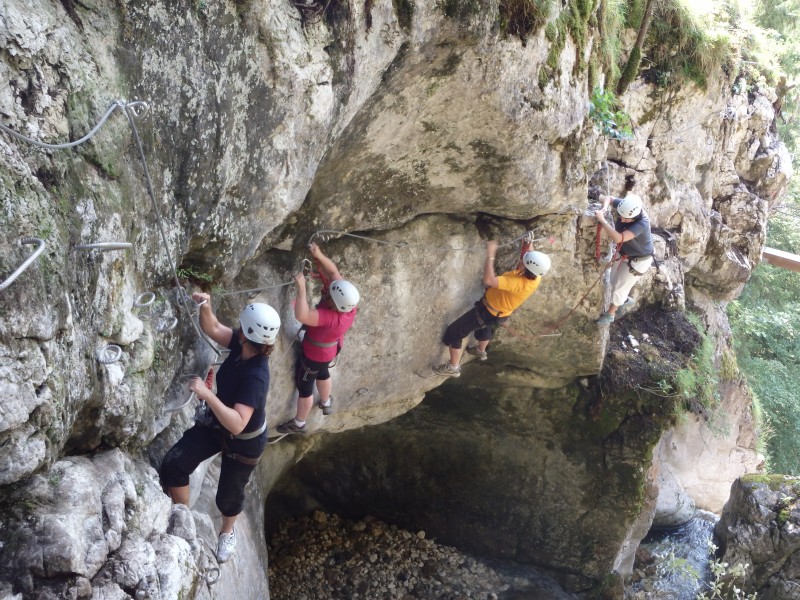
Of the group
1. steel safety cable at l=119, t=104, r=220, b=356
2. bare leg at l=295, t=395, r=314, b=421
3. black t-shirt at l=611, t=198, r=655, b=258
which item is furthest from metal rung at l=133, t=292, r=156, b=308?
black t-shirt at l=611, t=198, r=655, b=258

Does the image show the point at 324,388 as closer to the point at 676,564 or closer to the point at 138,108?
the point at 138,108

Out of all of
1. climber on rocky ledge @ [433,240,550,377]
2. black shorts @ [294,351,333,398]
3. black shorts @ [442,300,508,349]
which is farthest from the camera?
black shorts @ [442,300,508,349]

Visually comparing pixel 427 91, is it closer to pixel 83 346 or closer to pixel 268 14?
pixel 268 14

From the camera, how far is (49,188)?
9.57 feet

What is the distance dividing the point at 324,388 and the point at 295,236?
173cm

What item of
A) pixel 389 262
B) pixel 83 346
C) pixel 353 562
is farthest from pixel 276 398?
pixel 353 562

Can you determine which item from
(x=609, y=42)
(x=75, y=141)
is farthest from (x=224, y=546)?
(x=609, y=42)

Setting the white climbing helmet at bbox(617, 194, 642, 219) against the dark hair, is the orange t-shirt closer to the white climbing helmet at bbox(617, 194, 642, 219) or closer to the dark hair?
the white climbing helmet at bbox(617, 194, 642, 219)

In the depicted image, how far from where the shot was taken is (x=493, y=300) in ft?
24.2

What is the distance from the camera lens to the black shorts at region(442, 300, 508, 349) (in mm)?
7582

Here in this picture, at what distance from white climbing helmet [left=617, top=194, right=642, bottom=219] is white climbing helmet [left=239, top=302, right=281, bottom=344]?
15.1 ft

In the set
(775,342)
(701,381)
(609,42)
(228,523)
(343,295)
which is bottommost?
(775,342)

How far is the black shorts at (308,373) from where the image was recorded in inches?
253

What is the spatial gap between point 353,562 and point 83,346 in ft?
27.5
